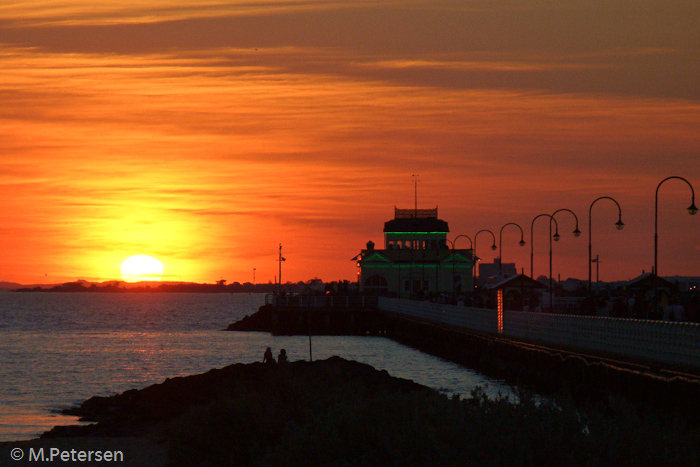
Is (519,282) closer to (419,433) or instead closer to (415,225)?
(419,433)

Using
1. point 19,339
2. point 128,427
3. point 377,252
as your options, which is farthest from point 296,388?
point 377,252

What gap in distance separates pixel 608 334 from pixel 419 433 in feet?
56.1

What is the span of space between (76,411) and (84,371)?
20.3m

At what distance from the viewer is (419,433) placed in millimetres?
10648

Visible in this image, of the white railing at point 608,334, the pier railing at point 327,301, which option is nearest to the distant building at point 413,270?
the pier railing at point 327,301

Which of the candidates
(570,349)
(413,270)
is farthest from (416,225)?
(570,349)

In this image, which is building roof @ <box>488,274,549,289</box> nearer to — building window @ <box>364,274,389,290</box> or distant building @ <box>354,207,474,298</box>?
distant building @ <box>354,207,474,298</box>

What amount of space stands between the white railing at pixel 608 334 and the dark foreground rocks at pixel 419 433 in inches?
127

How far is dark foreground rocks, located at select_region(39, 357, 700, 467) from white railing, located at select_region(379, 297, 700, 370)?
3.22 meters

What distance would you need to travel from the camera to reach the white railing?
20781mm

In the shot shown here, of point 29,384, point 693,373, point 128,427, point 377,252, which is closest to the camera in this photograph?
point 693,373

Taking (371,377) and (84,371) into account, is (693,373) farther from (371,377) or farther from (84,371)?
(84,371)

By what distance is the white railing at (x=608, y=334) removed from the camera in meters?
20.8

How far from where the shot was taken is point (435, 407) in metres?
12.1
